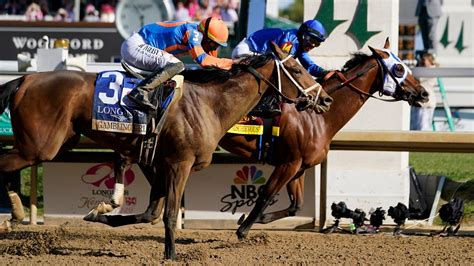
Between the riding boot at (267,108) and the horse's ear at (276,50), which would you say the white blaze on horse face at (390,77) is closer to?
the riding boot at (267,108)

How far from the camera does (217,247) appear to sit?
29.7ft

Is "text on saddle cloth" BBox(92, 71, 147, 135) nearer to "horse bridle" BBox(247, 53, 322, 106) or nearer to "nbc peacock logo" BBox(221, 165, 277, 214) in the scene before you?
"horse bridle" BBox(247, 53, 322, 106)

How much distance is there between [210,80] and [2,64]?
4.21 meters

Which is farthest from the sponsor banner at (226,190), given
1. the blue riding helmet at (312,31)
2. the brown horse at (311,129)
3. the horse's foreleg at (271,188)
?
the blue riding helmet at (312,31)

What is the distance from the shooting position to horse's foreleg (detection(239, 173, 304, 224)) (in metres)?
9.72

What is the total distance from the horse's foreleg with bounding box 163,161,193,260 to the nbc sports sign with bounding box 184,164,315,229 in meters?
2.50

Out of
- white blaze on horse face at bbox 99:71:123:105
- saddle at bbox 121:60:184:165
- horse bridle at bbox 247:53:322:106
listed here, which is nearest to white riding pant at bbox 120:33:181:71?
saddle at bbox 121:60:184:165

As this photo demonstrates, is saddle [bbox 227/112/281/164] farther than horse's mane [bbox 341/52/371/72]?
No

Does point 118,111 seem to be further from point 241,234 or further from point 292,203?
point 292,203

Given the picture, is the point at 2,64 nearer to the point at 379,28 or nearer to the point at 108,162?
the point at 108,162

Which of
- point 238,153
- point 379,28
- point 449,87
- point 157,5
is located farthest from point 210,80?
point 449,87

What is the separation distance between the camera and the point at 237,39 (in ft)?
49.4

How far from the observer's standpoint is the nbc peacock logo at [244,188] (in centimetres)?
1062

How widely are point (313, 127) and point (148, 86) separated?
2198 mm
